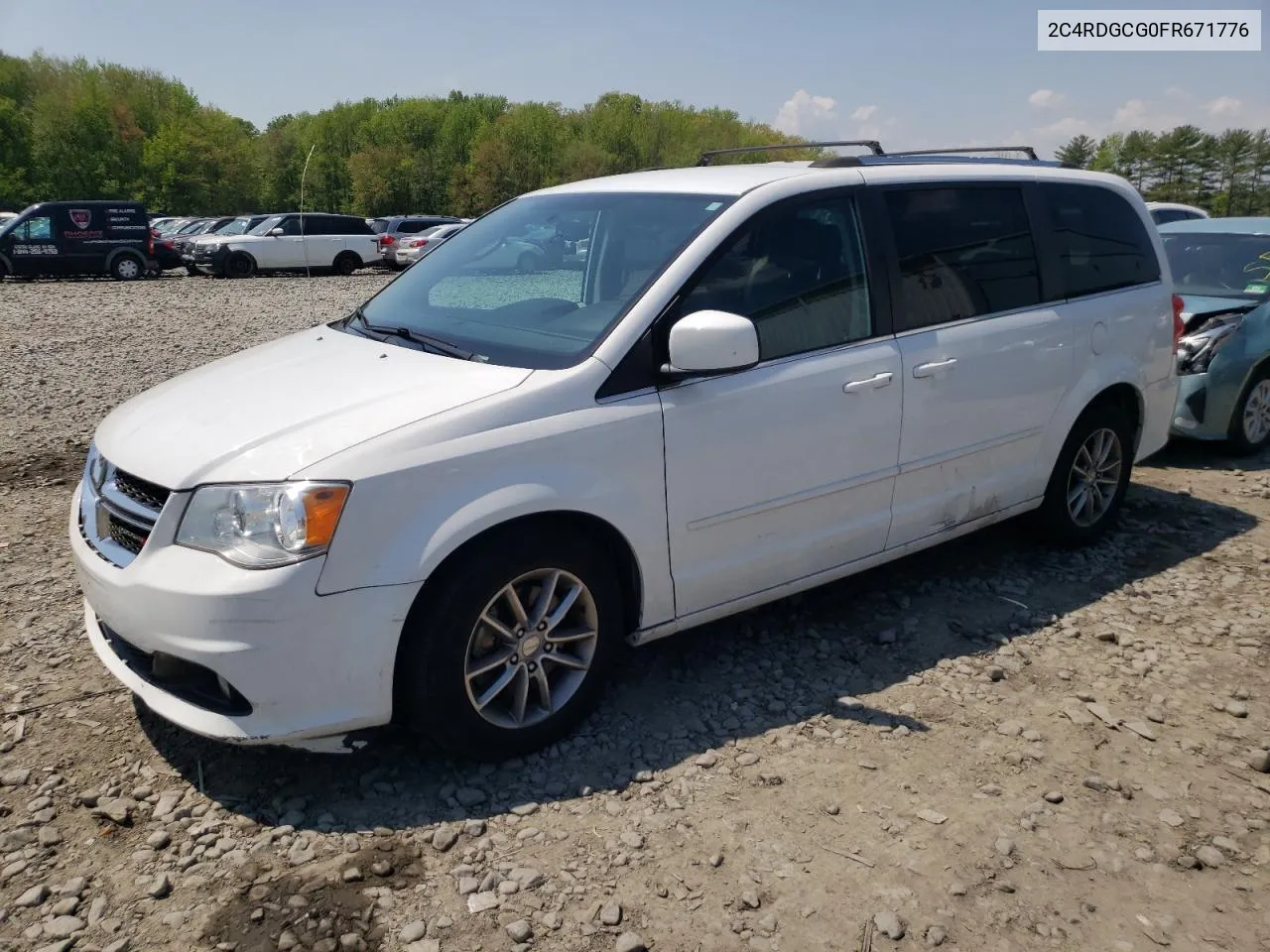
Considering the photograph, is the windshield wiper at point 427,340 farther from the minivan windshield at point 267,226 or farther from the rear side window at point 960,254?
the minivan windshield at point 267,226

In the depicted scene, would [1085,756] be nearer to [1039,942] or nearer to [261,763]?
[1039,942]

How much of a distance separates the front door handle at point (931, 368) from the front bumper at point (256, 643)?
86.9 inches

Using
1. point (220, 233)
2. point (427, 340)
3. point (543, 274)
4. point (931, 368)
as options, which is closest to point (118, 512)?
point (427, 340)

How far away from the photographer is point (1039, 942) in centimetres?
257

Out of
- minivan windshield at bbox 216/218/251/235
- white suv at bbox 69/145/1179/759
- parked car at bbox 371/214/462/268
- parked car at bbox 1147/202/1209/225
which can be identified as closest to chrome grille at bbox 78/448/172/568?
white suv at bbox 69/145/1179/759

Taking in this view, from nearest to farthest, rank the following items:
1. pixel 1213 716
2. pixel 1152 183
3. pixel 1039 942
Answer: pixel 1039 942 → pixel 1213 716 → pixel 1152 183

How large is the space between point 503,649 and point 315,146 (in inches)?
2235

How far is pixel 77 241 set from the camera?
23281 mm

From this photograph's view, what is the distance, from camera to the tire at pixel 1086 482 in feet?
16.2

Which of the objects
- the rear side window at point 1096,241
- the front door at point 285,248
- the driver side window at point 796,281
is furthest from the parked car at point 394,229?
the driver side window at point 796,281

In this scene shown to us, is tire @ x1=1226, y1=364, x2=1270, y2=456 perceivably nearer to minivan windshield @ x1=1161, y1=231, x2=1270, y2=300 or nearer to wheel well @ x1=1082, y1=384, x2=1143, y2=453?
minivan windshield @ x1=1161, y1=231, x2=1270, y2=300

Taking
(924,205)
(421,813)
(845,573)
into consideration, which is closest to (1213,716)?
(845,573)

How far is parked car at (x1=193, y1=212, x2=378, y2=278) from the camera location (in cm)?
2580

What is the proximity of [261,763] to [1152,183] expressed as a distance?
6283cm
